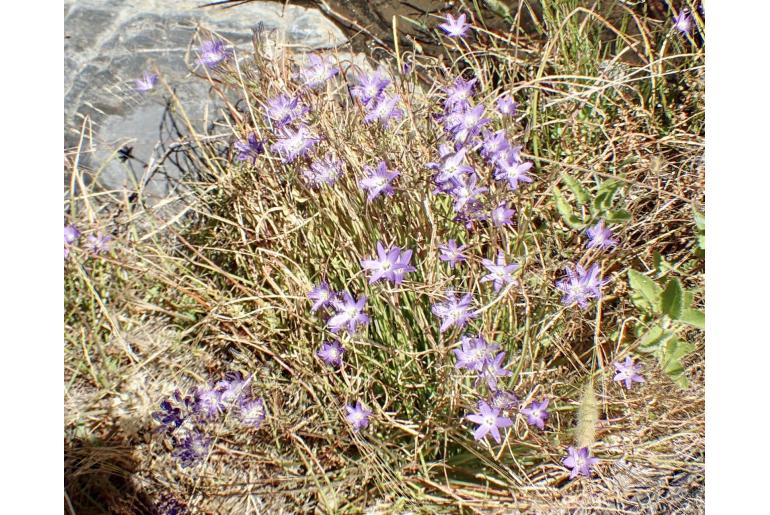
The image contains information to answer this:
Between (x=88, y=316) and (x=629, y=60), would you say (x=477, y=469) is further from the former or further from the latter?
(x=629, y=60)

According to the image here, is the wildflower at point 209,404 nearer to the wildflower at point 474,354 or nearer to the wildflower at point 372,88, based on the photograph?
the wildflower at point 474,354

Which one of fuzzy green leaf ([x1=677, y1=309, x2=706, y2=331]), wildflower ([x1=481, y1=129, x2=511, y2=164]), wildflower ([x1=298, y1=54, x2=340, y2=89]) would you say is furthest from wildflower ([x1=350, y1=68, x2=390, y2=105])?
fuzzy green leaf ([x1=677, y1=309, x2=706, y2=331])

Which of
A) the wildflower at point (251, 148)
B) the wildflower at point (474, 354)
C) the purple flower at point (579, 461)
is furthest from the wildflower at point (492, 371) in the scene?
Result: the wildflower at point (251, 148)

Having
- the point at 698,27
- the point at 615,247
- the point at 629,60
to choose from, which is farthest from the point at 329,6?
the point at 615,247

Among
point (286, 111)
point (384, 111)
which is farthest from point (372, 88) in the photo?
point (286, 111)

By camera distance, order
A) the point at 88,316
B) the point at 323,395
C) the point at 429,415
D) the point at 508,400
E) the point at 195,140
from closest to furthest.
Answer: the point at 508,400 < the point at 429,415 < the point at 323,395 < the point at 88,316 < the point at 195,140

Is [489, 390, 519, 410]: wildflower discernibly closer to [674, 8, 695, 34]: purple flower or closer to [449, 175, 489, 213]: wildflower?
[449, 175, 489, 213]: wildflower

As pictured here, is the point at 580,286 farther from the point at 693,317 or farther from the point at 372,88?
the point at 372,88
